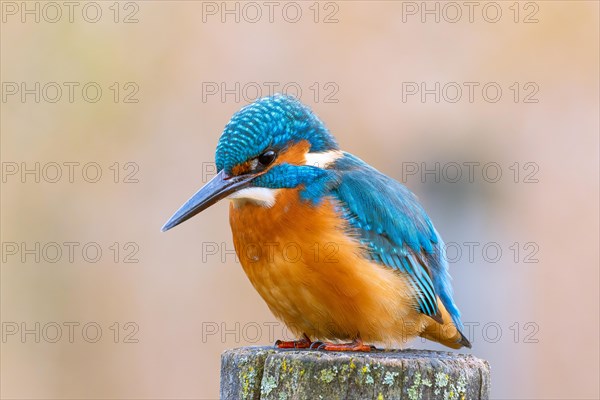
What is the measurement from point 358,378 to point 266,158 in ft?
4.51

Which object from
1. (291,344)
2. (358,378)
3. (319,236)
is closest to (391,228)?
(319,236)

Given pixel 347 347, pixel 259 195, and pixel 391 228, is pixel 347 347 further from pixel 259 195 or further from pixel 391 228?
pixel 259 195

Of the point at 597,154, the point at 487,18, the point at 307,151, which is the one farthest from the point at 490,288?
the point at 307,151

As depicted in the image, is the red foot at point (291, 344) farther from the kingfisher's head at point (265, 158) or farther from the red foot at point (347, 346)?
the kingfisher's head at point (265, 158)

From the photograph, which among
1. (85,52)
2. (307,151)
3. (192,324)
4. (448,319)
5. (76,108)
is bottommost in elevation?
(192,324)

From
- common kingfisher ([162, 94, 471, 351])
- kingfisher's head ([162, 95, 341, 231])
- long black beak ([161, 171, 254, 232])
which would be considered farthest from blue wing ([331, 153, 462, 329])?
long black beak ([161, 171, 254, 232])

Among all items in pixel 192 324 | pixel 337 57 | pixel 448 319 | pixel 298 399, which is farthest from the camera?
pixel 337 57

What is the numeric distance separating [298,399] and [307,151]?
1.57 m

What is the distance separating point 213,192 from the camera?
12.6 ft

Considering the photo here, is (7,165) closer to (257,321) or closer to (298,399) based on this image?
(257,321)

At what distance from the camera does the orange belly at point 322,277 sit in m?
3.85

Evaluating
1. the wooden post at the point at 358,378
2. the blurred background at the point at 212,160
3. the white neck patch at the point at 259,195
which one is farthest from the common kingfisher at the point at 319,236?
the blurred background at the point at 212,160

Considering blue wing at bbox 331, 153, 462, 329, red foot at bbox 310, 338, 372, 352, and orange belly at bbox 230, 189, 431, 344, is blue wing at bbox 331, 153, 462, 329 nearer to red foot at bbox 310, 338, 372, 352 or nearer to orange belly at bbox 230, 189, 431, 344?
orange belly at bbox 230, 189, 431, 344

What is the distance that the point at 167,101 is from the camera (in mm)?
8172
